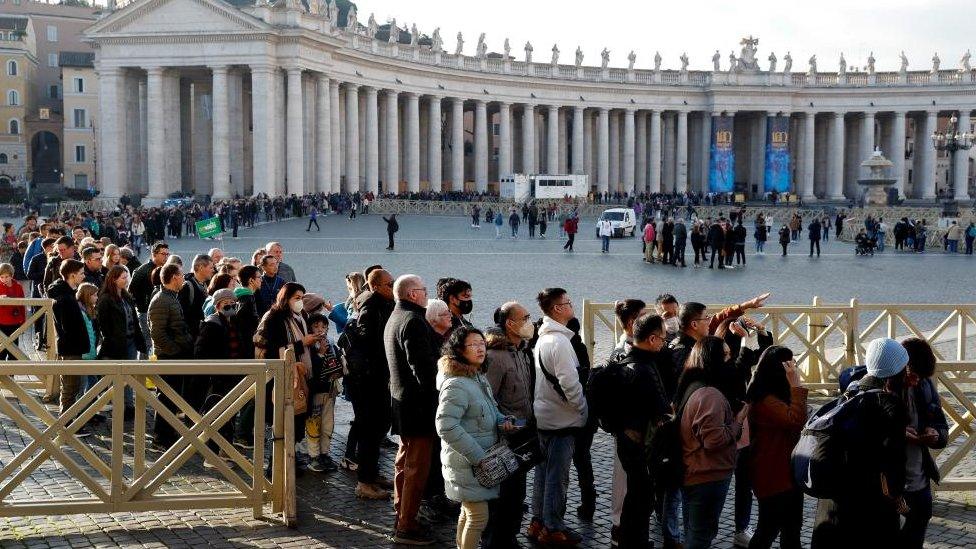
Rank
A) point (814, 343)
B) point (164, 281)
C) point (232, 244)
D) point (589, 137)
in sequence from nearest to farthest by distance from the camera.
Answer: point (164, 281) → point (814, 343) → point (232, 244) → point (589, 137)

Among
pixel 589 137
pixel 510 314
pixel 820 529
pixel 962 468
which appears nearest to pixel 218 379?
pixel 510 314

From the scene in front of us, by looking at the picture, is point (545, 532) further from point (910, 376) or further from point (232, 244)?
point (232, 244)

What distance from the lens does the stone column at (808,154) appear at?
9400 centimetres

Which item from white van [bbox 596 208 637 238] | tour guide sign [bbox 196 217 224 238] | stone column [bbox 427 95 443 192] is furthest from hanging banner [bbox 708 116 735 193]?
tour guide sign [bbox 196 217 224 238]

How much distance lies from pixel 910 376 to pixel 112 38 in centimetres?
6372

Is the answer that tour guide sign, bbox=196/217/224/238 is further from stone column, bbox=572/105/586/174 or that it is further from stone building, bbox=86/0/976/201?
stone column, bbox=572/105/586/174

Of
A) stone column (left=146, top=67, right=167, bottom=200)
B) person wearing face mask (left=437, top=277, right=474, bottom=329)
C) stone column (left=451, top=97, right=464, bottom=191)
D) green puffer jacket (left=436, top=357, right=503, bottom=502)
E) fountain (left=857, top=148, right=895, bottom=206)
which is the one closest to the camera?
green puffer jacket (left=436, top=357, right=503, bottom=502)

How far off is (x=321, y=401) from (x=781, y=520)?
189 inches

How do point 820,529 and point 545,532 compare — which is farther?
point 545,532

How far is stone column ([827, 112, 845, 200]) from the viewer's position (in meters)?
93.6

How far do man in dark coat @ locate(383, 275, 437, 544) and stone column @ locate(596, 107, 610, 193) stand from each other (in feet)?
278

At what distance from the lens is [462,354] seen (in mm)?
7496

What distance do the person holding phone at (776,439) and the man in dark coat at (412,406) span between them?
2.49 meters

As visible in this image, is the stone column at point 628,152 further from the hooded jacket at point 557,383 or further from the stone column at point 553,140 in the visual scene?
the hooded jacket at point 557,383
